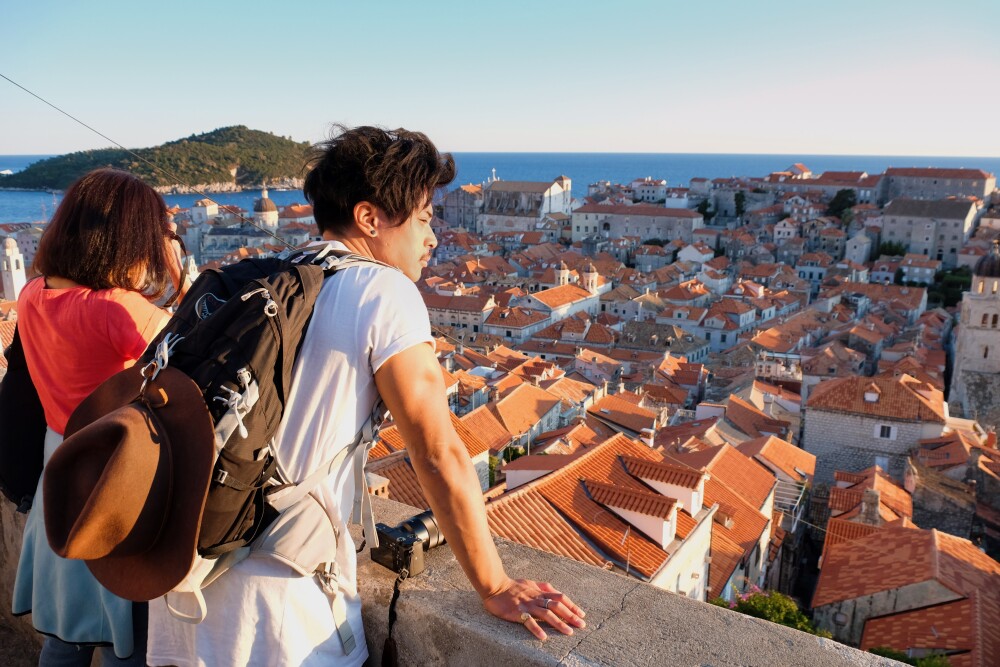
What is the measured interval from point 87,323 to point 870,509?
48.4ft

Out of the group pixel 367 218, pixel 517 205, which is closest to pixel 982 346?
pixel 367 218

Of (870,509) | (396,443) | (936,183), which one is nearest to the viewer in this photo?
(870,509)

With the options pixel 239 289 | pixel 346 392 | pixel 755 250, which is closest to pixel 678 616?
pixel 346 392

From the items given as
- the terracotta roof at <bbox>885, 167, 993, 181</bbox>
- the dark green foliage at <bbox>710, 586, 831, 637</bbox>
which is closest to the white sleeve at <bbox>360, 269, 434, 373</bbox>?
the dark green foliage at <bbox>710, 586, 831, 637</bbox>

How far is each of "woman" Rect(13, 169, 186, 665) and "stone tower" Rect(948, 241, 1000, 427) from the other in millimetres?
31128

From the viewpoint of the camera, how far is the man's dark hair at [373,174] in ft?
5.43

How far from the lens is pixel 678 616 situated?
1858 mm

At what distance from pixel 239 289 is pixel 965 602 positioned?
11.4 m

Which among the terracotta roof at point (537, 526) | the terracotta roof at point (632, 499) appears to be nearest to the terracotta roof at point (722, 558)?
the terracotta roof at point (632, 499)

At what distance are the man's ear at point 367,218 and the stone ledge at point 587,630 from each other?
88 cm

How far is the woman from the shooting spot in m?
1.92

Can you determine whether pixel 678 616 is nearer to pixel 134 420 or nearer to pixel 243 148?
pixel 134 420

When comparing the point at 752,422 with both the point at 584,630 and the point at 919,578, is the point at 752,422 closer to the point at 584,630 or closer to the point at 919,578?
the point at 919,578

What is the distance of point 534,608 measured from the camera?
1.77 m
